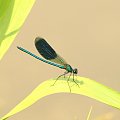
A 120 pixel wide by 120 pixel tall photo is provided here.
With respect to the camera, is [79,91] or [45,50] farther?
[45,50]

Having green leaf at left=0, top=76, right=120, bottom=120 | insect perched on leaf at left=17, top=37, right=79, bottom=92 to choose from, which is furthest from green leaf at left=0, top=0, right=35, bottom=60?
insect perched on leaf at left=17, top=37, right=79, bottom=92

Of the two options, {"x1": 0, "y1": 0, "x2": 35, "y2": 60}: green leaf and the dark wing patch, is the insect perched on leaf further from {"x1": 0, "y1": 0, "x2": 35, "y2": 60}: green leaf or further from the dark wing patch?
{"x1": 0, "y1": 0, "x2": 35, "y2": 60}: green leaf

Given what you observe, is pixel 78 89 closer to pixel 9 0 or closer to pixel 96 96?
pixel 96 96

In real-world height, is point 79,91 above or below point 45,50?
below

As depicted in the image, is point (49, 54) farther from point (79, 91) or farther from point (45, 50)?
point (79, 91)

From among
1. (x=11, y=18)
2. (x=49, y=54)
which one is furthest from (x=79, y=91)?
(x=49, y=54)

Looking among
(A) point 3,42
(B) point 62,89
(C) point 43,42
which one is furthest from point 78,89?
(C) point 43,42

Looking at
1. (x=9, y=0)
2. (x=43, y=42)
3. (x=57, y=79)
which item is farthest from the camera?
(x=43, y=42)
